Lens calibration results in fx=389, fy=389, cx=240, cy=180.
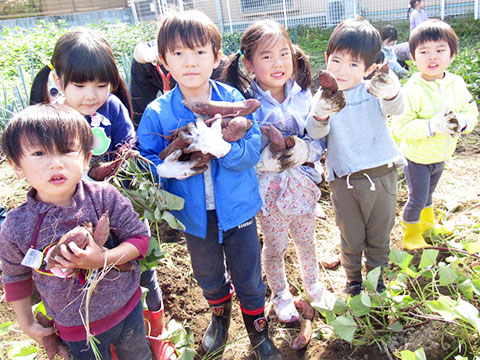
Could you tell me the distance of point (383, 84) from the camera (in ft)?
5.41

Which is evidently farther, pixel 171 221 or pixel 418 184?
pixel 418 184

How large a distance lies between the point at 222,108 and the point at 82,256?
30.0 inches

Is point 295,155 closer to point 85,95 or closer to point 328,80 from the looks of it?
point 328,80

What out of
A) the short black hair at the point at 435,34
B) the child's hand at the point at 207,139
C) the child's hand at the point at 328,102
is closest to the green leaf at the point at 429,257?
the child's hand at the point at 328,102

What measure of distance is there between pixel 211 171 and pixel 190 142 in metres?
0.20

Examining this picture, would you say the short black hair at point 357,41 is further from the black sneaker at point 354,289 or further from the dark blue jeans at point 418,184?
the black sneaker at point 354,289

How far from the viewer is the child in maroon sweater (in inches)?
46.5

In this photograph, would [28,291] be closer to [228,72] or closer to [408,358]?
[228,72]

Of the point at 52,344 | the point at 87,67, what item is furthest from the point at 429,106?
the point at 52,344

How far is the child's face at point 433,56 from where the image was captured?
2.12 meters

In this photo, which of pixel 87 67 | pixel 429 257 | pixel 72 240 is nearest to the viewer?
pixel 72 240

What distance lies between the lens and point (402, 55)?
591 cm

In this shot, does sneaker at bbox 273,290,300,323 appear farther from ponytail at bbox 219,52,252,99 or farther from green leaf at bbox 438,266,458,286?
ponytail at bbox 219,52,252,99

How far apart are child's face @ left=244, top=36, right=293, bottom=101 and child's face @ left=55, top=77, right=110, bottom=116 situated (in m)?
0.68
